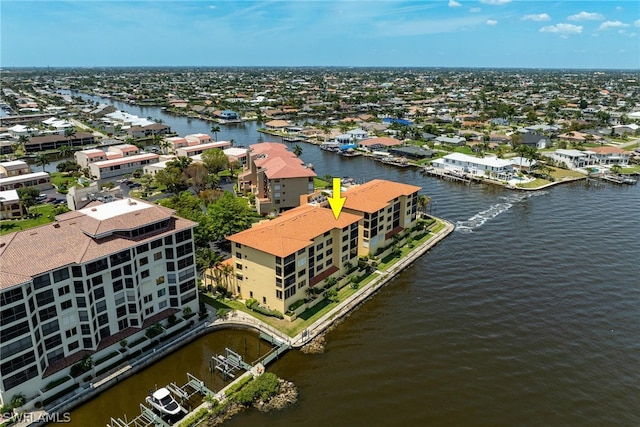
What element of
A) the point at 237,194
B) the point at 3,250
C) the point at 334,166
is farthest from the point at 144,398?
the point at 334,166

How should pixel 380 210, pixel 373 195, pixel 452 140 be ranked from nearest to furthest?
1. pixel 380 210
2. pixel 373 195
3. pixel 452 140

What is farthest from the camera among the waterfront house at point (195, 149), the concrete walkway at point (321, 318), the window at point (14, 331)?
the waterfront house at point (195, 149)

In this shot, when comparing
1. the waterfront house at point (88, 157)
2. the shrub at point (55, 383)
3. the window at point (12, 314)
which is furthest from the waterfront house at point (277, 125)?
the window at point (12, 314)

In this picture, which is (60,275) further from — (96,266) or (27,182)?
(27,182)

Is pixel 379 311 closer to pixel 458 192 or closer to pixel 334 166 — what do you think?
pixel 458 192

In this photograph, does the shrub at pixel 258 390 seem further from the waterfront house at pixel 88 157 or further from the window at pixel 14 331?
the waterfront house at pixel 88 157

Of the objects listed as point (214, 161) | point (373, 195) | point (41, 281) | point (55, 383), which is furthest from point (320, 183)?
point (55, 383)
